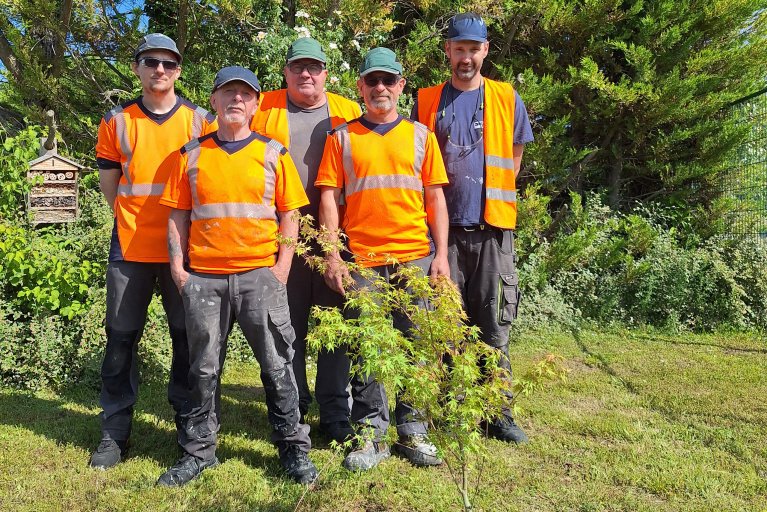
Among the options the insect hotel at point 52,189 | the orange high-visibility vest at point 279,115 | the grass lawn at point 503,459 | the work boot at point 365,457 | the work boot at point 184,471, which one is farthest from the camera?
the insect hotel at point 52,189

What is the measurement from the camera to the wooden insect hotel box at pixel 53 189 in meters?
5.60

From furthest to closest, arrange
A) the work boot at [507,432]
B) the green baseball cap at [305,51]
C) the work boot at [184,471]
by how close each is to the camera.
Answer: the work boot at [507,432]
the green baseball cap at [305,51]
the work boot at [184,471]

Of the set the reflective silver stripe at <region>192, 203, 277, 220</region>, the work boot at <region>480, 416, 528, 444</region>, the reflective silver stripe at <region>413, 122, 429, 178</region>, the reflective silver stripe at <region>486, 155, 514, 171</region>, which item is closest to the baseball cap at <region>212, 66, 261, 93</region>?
the reflective silver stripe at <region>192, 203, 277, 220</region>

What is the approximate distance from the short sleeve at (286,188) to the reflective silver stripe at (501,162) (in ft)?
3.99

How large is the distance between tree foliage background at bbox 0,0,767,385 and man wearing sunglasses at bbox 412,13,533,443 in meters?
2.75

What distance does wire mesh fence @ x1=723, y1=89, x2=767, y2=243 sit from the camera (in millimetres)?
7941

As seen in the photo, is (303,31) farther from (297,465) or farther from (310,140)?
(297,465)

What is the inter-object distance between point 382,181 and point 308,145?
1.98 feet

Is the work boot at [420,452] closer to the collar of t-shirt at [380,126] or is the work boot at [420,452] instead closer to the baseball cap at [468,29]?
the collar of t-shirt at [380,126]

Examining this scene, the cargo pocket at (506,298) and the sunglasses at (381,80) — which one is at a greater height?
the sunglasses at (381,80)

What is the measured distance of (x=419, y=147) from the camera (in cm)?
353

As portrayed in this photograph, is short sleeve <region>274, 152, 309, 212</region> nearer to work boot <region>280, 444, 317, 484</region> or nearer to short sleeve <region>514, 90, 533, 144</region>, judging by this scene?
work boot <region>280, 444, 317, 484</region>

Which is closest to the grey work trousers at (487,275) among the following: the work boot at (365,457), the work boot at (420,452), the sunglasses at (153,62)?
the work boot at (420,452)

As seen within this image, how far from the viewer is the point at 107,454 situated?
11.8ft
